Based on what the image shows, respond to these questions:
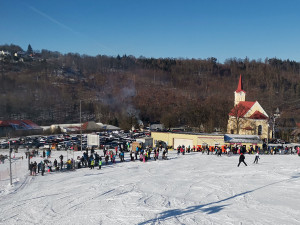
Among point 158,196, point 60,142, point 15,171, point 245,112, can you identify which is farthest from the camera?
point 245,112

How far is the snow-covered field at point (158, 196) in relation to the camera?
10.3m

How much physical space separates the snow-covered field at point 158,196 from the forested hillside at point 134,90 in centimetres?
3945

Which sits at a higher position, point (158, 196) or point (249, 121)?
point (249, 121)

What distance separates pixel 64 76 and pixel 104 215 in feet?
431

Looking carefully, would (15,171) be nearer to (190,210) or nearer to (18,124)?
(190,210)

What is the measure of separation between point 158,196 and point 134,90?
10679cm

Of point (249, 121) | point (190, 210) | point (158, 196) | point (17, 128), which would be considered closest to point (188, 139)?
point (158, 196)

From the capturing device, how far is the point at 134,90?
390 ft

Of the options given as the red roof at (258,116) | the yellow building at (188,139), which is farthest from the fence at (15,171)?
the red roof at (258,116)

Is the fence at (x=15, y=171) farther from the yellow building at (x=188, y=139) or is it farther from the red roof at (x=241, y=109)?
the red roof at (x=241, y=109)

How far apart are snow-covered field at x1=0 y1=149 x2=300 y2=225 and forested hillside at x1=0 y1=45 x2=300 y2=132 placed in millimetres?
39449

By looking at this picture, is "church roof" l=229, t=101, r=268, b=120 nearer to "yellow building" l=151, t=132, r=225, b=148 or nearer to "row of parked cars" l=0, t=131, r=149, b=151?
"row of parked cars" l=0, t=131, r=149, b=151

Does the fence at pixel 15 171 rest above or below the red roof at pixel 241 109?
below

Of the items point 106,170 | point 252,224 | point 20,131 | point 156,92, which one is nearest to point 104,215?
point 252,224
